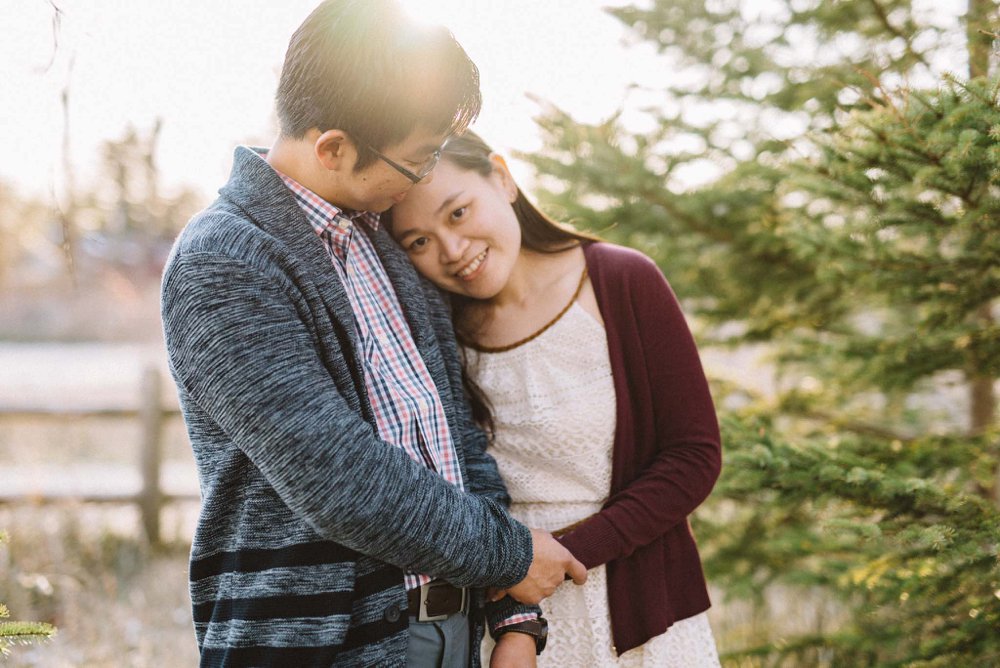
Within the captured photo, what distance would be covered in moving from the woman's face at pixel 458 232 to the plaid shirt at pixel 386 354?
0.43ft

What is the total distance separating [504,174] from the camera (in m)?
1.84

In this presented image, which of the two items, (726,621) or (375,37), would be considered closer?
(375,37)

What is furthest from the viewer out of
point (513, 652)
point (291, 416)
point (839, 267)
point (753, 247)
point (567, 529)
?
point (753, 247)

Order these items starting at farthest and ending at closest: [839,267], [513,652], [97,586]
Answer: [97,586] → [839,267] → [513,652]

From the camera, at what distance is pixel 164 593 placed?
169 inches

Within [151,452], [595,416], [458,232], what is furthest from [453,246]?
[151,452]

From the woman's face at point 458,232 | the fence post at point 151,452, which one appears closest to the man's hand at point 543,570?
the woman's face at point 458,232

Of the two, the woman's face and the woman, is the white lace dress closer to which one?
the woman

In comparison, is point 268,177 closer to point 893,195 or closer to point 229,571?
point 229,571

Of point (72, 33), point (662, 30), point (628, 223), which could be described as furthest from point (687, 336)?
point (662, 30)

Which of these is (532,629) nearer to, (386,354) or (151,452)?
(386,354)

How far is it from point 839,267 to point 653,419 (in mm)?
1051

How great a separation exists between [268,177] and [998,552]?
1.90 meters

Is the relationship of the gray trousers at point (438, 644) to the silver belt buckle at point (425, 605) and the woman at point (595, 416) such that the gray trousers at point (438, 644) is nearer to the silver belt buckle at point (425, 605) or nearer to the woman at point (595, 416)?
the silver belt buckle at point (425, 605)
